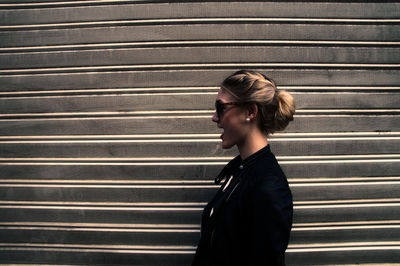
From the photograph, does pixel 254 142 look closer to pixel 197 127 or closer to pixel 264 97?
pixel 264 97

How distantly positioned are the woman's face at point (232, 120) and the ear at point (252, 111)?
26 millimetres

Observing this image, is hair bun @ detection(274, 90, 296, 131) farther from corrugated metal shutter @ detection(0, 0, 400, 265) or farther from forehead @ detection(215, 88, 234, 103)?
corrugated metal shutter @ detection(0, 0, 400, 265)

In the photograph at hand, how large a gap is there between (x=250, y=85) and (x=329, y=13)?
1.79m

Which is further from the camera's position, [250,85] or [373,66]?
[373,66]

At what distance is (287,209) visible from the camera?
1251 millimetres

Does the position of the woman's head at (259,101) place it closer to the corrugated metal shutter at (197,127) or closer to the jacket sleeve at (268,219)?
the jacket sleeve at (268,219)

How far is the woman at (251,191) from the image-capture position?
4.01 feet

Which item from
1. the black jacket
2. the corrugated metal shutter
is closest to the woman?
the black jacket

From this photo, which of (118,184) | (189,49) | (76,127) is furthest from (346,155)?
(76,127)

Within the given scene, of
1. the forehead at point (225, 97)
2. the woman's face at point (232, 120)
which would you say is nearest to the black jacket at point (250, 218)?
the woman's face at point (232, 120)

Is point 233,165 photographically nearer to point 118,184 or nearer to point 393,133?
point 118,184

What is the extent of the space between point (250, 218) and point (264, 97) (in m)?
0.74

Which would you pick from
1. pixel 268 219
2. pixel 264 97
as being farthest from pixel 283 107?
pixel 268 219

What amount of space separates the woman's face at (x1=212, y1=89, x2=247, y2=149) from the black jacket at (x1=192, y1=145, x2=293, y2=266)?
0.54ft
